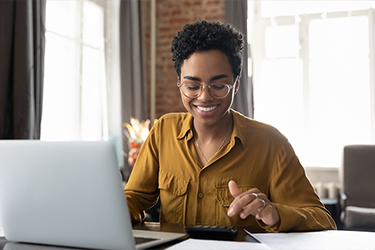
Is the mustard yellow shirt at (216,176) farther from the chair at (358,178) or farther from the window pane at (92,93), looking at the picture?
the window pane at (92,93)

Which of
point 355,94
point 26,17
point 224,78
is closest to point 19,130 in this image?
point 26,17


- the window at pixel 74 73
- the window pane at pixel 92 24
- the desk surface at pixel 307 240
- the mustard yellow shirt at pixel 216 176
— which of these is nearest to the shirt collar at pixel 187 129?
the mustard yellow shirt at pixel 216 176

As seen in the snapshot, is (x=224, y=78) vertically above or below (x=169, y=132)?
above

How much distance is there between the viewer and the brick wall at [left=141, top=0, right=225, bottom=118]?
14.8 ft

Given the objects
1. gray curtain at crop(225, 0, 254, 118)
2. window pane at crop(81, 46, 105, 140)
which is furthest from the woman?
gray curtain at crop(225, 0, 254, 118)

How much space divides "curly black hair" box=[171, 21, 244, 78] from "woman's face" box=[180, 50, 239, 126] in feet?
0.07

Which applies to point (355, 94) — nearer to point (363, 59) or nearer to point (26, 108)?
point (363, 59)

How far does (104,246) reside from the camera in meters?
0.88

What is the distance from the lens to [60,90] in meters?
3.31

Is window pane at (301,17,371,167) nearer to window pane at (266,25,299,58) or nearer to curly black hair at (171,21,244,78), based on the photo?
window pane at (266,25,299,58)

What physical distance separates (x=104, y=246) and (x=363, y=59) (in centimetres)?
381

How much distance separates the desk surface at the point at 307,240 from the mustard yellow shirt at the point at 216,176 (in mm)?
159

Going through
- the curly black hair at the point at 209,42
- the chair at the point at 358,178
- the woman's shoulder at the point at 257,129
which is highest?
the curly black hair at the point at 209,42

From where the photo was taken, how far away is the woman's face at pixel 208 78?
138 cm
